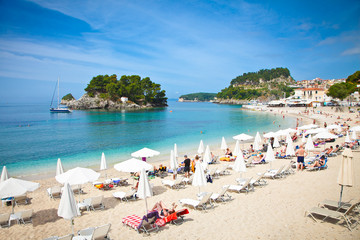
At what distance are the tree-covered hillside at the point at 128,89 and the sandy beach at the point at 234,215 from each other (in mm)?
99239

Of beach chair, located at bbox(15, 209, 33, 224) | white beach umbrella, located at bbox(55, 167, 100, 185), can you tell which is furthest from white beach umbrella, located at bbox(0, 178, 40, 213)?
white beach umbrella, located at bbox(55, 167, 100, 185)

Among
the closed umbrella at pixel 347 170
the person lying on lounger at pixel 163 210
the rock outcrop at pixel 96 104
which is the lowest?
the person lying on lounger at pixel 163 210

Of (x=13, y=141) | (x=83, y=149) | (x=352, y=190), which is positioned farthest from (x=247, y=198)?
(x=13, y=141)

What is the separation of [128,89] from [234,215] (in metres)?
106

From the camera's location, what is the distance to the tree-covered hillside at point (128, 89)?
10511 cm

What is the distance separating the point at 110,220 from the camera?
7484 millimetres

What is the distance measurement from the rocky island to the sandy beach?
96.7m

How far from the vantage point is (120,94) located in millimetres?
106875

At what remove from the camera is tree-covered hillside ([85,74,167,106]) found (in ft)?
345

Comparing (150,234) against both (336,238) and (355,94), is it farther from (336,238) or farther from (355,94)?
(355,94)

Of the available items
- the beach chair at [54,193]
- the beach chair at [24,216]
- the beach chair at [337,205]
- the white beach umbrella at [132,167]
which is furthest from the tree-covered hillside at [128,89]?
the beach chair at [337,205]

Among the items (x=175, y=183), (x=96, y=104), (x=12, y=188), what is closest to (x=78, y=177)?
(x=12, y=188)

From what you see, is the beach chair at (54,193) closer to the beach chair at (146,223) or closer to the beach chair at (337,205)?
the beach chair at (146,223)

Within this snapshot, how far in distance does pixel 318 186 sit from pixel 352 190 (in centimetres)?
116
